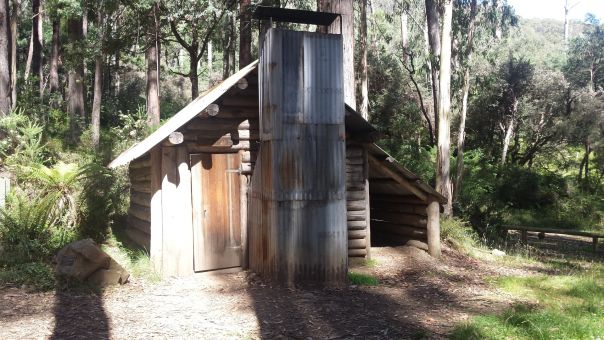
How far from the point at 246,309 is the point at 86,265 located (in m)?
2.69

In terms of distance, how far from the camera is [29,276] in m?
7.79

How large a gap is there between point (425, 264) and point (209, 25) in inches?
472

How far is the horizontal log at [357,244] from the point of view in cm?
989

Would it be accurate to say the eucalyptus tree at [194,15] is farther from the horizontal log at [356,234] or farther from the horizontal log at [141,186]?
the horizontal log at [356,234]

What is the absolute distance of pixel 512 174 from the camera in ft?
69.3

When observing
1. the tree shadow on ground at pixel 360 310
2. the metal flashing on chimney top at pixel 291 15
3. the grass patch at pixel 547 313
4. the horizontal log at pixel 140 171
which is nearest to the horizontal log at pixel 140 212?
the horizontal log at pixel 140 171

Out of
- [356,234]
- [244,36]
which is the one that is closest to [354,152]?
[356,234]

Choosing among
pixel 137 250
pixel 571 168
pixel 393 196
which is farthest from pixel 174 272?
pixel 571 168

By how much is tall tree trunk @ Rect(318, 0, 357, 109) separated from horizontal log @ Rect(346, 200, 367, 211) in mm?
2517

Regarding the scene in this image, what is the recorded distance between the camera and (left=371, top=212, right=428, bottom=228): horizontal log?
11.0 metres

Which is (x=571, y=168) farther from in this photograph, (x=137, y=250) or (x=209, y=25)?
(x=137, y=250)

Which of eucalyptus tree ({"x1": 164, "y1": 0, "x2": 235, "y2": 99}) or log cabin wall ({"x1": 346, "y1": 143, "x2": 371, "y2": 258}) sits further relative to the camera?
eucalyptus tree ({"x1": 164, "y1": 0, "x2": 235, "y2": 99})

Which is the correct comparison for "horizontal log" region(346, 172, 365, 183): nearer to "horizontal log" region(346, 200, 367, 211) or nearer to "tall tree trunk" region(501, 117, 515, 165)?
"horizontal log" region(346, 200, 367, 211)

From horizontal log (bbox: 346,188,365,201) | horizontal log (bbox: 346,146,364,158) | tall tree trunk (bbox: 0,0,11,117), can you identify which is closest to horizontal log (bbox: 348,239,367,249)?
horizontal log (bbox: 346,188,365,201)
